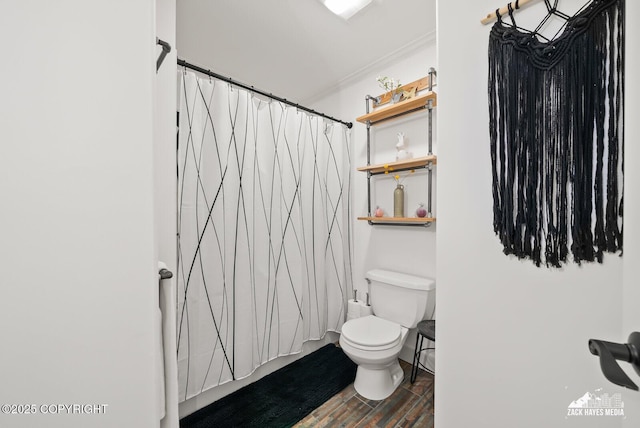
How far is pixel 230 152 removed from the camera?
5.37ft

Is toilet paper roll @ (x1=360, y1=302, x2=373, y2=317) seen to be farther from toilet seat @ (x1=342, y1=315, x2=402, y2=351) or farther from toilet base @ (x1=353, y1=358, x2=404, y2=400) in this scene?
toilet base @ (x1=353, y1=358, x2=404, y2=400)

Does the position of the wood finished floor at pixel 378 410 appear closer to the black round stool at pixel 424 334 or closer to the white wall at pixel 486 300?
the black round stool at pixel 424 334

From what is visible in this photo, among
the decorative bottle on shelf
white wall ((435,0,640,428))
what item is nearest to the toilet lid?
white wall ((435,0,640,428))

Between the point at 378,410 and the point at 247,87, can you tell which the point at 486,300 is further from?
the point at 247,87

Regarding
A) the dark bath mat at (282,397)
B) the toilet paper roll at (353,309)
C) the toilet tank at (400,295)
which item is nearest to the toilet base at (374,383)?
the dark bath mat at (282,397)

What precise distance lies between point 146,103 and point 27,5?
0.72 feet

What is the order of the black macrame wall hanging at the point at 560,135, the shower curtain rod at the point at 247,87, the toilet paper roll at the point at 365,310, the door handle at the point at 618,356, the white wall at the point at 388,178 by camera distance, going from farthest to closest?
the toilet paper roll at the point at 365,310, the white wall at the point at 388,178, the shower curtain rod at the point at 247,87, the black macrame wall hanging at the point at 560,135, the door handle at the point at 618,356

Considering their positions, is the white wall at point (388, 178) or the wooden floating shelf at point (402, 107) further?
the white wall at point (388, 178)

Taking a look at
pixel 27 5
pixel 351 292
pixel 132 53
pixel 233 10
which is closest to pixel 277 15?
pixel 233 10

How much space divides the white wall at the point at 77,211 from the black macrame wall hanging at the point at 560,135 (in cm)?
97

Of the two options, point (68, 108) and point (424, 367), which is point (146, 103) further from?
point (424, 367)

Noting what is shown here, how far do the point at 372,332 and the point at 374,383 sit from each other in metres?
0.30

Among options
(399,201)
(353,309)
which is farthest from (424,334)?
(399,201)

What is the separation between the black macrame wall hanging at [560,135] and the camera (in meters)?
0.58
